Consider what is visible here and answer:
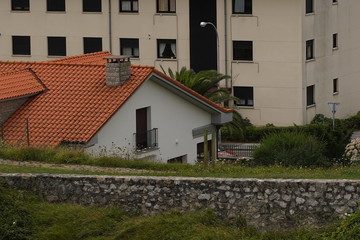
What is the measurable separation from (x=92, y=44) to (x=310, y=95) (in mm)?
10948

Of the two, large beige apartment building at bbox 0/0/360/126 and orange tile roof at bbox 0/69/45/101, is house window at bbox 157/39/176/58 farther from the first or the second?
orange tile roof at bbox 0/69/45/101

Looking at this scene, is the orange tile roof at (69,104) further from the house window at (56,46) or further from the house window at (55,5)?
the house window at (56,46)

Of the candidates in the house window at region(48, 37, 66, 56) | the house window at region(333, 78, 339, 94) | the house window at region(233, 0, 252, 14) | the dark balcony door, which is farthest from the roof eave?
the house window at region(48, 37, 66, 56)

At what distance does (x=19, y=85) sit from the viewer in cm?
3859

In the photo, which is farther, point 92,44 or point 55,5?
point 55,5

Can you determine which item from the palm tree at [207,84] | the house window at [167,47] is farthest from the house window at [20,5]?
the palm tree at [207,84]

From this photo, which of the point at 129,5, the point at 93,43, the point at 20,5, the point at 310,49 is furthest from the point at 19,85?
the point at 20,5

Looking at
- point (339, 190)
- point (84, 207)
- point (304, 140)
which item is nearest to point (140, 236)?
point (84, 207)

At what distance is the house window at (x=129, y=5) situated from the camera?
221 feet

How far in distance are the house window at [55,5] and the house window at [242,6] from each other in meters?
8.94

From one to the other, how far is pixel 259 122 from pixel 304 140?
2485cm

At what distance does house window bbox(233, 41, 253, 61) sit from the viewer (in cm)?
6512

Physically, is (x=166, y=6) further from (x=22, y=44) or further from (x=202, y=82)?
(x=202, y=82)

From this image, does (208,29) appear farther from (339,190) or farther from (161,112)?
(339,190)
